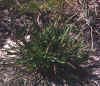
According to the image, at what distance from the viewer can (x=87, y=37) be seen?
4707mm

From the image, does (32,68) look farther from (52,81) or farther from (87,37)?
(87,37)

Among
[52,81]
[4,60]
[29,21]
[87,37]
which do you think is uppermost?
[29,21]

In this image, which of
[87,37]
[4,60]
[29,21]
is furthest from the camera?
[29,21]

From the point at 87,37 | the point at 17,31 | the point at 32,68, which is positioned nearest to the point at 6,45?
the point at 17,31

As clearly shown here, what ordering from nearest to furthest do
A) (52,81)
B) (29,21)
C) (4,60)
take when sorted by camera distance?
(52,81)
(4,60)
(29,21)

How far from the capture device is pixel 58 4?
391cm

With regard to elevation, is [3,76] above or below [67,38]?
below

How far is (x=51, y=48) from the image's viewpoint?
12.9 feet

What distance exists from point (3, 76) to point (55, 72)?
0.79m

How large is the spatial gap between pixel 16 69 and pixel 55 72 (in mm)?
610

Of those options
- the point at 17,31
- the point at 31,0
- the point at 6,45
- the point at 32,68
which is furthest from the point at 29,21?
the point at 32,68

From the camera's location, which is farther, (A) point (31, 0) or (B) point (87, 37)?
(B) point (87, 37)

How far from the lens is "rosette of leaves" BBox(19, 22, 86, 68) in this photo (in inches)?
149

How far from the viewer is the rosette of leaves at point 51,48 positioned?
149 inches
